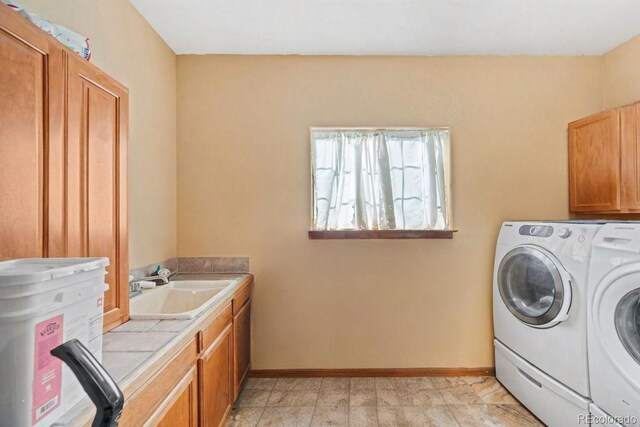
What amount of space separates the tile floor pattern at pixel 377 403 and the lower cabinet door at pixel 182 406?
80 centimetres

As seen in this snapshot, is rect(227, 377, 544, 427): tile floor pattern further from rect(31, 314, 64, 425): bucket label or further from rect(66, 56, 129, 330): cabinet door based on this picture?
rect(31, 314, 64, 425): bucket label

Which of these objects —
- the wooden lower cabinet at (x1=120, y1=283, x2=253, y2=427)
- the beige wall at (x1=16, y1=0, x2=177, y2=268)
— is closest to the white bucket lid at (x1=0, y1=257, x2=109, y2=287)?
the wooden lower cabinet at (x1=120, y1=283, x2=253, y2=427)

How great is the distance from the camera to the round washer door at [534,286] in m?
2.08

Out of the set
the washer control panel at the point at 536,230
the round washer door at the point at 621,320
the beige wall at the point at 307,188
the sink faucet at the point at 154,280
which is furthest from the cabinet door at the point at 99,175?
the washer control panel at the point at 536,230

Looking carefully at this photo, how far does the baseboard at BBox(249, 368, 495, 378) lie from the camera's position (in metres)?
2.89

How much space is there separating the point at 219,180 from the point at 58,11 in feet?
4.96

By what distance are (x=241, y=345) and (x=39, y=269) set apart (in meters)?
1.90

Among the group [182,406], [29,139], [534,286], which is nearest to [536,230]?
[534,286]

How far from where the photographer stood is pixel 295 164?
2.93m

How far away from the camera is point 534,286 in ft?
7.73

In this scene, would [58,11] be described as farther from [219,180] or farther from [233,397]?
[233,397]

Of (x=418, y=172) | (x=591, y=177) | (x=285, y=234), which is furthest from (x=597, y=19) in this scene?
(x=285, y=234)

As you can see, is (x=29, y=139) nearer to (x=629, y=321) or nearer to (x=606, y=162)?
(x=629, y=321)

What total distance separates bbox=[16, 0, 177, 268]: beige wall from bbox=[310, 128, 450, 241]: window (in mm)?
1176
